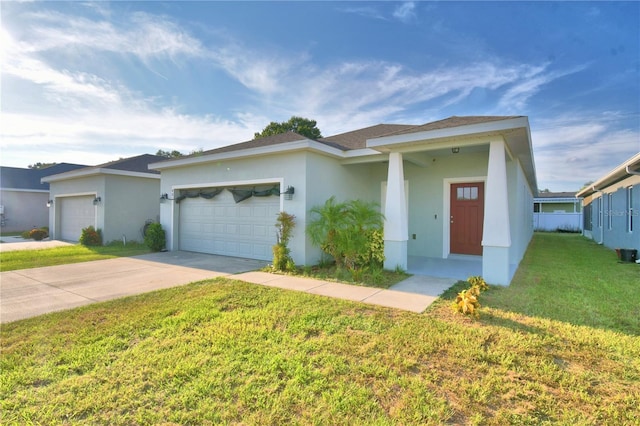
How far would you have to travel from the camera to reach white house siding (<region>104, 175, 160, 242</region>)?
13078 millimetres

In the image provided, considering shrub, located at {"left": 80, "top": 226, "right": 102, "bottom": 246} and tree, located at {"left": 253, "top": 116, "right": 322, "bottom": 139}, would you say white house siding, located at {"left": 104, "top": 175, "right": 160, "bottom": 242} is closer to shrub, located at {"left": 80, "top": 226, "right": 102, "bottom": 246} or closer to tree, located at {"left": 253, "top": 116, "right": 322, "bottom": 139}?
shrub, located at {"left": 80, "top": 226, "right": 102, "bottom": 246}

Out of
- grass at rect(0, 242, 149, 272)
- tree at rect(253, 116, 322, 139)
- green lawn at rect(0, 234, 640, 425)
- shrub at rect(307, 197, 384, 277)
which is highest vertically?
tree at rect(253, 116, 322, 139)

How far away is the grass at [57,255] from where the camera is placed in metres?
8.62

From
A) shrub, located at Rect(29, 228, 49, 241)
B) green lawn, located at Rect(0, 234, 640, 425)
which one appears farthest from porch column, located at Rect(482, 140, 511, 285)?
shrub, located at Rect(29, 228, 49, 241)

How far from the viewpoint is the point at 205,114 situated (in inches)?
456

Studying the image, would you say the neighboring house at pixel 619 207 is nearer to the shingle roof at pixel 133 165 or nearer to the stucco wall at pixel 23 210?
the shingle roof at pixel 133 165

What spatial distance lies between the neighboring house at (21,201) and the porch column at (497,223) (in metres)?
27.5

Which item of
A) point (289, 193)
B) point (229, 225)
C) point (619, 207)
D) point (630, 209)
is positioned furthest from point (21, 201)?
point (619, 207)

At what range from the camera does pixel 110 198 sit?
13.2 meters

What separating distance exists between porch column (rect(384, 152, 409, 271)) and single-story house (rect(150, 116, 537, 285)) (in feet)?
0.08

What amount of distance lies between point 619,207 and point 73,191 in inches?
920

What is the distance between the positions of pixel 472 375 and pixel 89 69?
10.0 m

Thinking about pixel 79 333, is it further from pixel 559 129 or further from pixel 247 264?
pixel 559 129

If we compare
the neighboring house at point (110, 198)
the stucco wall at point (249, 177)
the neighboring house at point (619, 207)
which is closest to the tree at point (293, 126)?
the neighboring house at point (110, 198)
